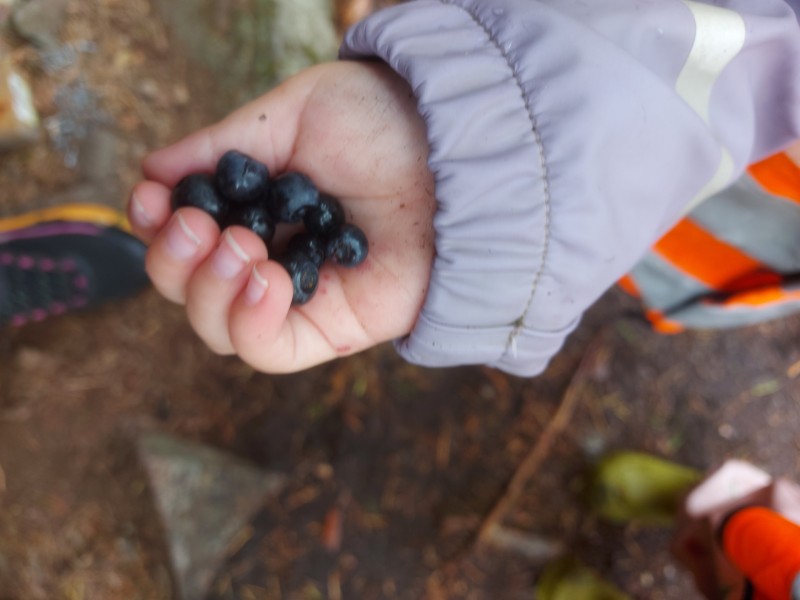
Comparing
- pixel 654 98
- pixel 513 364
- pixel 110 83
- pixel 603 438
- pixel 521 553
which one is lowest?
pixel 521 553

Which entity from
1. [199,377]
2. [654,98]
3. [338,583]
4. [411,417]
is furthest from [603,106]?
[338,583]

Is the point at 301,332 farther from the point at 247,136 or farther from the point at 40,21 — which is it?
the point at 40,21

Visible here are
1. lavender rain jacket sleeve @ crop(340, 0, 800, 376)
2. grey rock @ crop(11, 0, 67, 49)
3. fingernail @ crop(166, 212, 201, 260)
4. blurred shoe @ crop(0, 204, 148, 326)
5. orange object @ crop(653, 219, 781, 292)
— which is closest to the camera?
lavender rain jacket sleeve @ crop(340, 0, 800, 376)

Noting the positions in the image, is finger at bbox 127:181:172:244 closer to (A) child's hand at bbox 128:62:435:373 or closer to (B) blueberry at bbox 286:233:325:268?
(A) child's hand at bbox 128:62:435:373

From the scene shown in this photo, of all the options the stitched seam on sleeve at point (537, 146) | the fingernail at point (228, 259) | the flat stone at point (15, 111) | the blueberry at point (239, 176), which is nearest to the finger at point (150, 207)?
the blueberry at point (239, 176)

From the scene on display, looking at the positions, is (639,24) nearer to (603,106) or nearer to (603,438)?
(603,106)

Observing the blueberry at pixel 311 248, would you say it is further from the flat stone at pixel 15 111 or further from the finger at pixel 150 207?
the flat stone at pixel 15 111

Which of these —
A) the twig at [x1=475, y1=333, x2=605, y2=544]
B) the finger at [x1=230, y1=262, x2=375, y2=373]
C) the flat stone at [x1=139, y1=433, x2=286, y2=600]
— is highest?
the finger at [x1=230, y1=262, x2=375, y2=373]

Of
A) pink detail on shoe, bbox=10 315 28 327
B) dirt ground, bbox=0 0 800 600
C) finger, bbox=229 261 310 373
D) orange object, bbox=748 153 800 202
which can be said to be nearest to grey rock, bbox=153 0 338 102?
dirt ground, bbox=0 0 800 600
